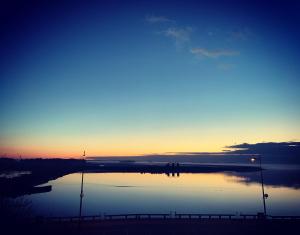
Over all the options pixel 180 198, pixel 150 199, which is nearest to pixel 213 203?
pixel 180 198

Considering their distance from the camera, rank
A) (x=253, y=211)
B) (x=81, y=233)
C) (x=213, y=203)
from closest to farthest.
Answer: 1. (x=81, y=233)
2. (x=253, y=211)
3. (x=213, y=203)

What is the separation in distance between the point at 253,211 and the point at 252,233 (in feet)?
118

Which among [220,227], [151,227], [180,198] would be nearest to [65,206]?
[180,198]

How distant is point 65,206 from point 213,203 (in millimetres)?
43379

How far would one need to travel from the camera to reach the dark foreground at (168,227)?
110 ft

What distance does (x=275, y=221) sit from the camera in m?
39.9

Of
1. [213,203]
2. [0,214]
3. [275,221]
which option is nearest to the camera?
[0,214]

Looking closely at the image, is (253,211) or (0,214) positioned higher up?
(0,214)

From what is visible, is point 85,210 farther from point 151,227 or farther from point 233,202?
point 233,202

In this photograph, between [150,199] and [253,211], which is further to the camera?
[150,199]

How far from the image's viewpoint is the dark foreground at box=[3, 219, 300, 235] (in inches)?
1315

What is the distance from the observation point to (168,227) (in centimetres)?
3625

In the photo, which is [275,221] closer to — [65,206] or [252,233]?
[252,233]

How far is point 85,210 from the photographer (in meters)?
66.2
